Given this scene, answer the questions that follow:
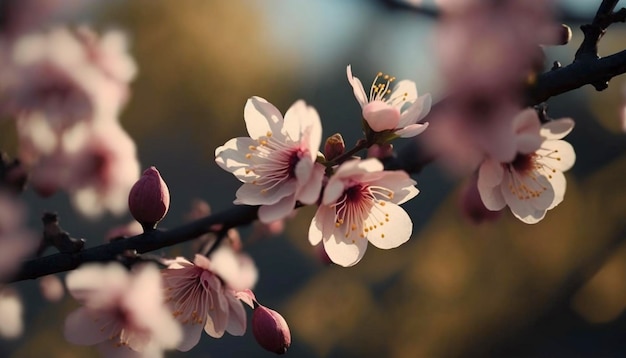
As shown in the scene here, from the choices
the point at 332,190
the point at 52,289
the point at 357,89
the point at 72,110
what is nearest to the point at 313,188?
the point at 332,190

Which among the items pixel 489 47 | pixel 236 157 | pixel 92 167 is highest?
pixel 489 47

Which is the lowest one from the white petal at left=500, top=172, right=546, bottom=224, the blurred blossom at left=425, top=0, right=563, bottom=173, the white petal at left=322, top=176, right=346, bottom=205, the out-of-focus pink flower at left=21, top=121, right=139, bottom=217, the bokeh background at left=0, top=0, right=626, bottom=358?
the bokeh background at left=0, top=0, right=626, bottom=358

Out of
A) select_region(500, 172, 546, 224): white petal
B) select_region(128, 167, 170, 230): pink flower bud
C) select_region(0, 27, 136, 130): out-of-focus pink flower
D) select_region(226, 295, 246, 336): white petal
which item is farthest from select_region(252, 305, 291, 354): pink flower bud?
select_region(0, 27, 136, 130): out-of-focus pink flower

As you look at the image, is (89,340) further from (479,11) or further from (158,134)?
(158,134)

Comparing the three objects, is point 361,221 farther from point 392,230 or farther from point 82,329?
point 82,329

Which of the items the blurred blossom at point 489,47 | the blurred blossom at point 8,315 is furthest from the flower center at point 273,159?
the blurred blossom at point 8,315

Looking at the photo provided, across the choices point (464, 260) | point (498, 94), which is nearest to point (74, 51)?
point (498, 94)

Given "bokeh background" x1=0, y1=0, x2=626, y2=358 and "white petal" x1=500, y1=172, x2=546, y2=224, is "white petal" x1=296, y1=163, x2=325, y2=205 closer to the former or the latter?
"white petal" x1=500, y1=172, x2=546, y2=224
